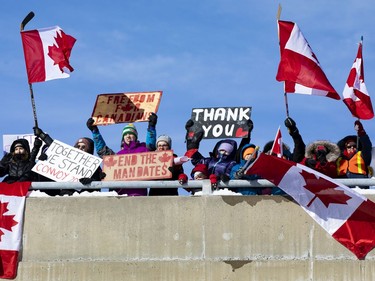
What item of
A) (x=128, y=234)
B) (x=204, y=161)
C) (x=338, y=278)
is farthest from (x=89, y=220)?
(x=338, y=278)

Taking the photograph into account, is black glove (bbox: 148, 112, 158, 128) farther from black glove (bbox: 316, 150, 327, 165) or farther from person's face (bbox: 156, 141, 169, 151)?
black glove (bbox: 316, 150, 327, 165)

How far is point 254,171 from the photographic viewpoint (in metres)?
13.1

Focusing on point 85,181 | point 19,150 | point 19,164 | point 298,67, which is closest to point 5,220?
point 19,164

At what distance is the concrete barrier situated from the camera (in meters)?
12.9

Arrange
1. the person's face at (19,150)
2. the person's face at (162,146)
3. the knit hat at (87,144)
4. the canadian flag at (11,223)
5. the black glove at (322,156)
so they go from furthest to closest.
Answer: the knit hat at (87,144), the person's face at (162,146), the person's face at (19,150), the black glove at (322,156), the canadian flag at (11,223)

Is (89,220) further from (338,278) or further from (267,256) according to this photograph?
(338,278)

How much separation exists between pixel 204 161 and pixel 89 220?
189cm

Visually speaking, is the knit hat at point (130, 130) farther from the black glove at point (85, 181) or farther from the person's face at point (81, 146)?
the black glove at point (85, 181)

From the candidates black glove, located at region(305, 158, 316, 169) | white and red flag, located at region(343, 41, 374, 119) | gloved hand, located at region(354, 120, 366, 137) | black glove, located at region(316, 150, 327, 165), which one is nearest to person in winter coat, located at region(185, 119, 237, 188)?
black glove, located at region(305, 158, 316, 169)

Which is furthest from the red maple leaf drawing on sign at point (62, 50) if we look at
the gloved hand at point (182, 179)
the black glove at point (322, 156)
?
the black glove at point (322, 156)

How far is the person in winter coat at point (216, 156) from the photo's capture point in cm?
1373

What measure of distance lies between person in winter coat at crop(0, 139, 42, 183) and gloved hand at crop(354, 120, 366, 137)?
449 centimetres

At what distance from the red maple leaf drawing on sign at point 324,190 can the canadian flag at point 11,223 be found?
3.68 metres

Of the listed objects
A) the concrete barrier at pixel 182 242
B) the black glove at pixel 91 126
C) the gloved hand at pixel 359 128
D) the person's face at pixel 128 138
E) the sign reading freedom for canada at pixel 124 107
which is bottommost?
the concrete barrier at pixel 182 242
